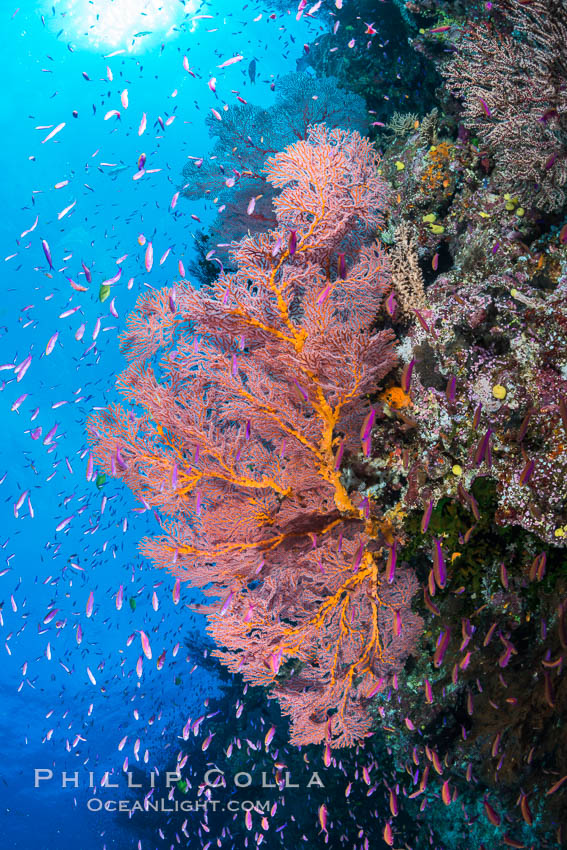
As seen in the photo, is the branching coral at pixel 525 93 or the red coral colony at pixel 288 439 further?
the red coral colony at pixel 288 439

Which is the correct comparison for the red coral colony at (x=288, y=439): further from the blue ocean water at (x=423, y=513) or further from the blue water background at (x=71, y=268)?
the blue water background at (x=71, y=268)

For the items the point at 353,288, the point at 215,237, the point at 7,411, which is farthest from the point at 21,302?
the point at 353,288

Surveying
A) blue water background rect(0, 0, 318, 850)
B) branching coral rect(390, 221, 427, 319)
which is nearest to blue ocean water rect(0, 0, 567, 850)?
branching coral rect(390, 221, 427, 319)

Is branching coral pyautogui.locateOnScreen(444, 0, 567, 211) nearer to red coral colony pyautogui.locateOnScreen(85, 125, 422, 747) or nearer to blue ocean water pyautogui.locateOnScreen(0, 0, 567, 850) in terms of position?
blue ocean water pyautogui.locateOnScreen(0, 0, 567, 850)

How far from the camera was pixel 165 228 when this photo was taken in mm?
33469

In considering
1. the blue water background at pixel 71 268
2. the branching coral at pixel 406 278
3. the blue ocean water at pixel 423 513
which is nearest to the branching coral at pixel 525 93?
the blue ocean water at pixel 423 513

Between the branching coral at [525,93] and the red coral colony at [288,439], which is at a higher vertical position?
the branching coral at [525,93]

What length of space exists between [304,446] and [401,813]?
7.01 m

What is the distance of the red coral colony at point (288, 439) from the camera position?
4.21 m

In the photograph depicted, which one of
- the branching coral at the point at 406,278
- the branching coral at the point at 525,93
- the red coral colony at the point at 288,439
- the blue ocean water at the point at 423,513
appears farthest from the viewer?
the branching coral at the point at 406,278

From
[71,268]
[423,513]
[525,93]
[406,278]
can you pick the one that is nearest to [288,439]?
[423,513]

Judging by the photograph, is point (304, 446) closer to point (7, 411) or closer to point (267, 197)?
point (267, 197)

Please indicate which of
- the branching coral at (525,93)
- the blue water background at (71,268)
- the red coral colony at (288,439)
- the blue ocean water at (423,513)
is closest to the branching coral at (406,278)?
the blue ocean water at (423,513)

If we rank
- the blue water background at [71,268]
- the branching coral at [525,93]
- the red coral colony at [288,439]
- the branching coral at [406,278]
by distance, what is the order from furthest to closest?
the blue water background at [71,268]
the branching coral at [406,278]
the red coral colony at [288,439]
the branching coral at [525,93]
